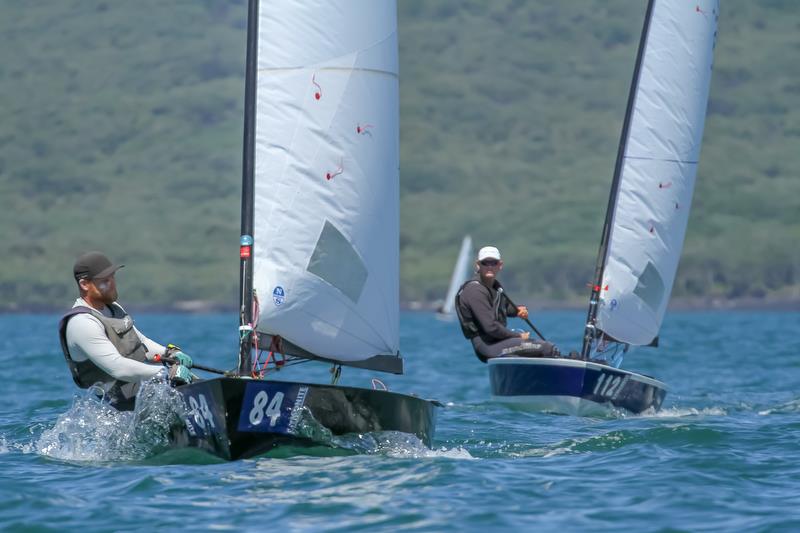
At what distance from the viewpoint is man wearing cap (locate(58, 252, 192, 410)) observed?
42.0 ft

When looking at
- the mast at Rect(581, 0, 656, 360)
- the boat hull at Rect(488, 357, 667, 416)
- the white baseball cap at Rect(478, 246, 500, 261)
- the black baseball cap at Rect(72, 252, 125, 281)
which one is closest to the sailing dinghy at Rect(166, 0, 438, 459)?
the black baseball cap at Rect(72, 252, 125, 281)

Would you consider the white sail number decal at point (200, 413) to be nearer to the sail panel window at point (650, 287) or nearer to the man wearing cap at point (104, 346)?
the man wearing cap at point (104, 346)

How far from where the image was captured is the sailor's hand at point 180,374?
12.6 m

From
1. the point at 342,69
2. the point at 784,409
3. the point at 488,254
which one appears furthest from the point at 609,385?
the point at 342,69

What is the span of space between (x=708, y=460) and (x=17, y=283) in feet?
576

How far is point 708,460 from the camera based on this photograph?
13.7m

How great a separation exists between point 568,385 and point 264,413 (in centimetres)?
743

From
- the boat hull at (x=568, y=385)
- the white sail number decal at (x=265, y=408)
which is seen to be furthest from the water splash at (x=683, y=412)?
the white sail number decal at (x=265, y=408)

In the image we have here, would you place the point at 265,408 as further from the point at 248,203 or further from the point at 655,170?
the point at 655,170

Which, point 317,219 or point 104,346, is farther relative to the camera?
point 317,219

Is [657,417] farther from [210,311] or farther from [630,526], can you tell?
[210,311]

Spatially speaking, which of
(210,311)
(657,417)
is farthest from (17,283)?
(657,417)

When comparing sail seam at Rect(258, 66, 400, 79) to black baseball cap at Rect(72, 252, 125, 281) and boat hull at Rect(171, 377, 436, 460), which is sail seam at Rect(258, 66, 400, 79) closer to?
black baseball cap at Rect(72, 252, 125, 281)

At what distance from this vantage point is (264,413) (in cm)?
1220
